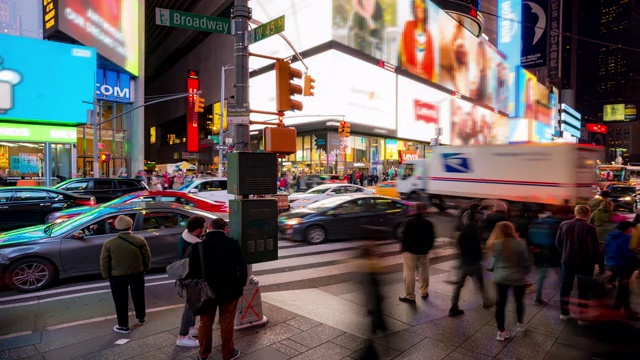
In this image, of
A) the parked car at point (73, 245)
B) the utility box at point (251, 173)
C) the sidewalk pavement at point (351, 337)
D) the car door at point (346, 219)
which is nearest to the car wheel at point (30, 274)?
the parked car at point (73, 245)

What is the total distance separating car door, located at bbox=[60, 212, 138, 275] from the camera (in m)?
7.14

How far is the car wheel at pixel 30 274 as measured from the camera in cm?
677

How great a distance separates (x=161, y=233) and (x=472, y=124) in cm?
6791

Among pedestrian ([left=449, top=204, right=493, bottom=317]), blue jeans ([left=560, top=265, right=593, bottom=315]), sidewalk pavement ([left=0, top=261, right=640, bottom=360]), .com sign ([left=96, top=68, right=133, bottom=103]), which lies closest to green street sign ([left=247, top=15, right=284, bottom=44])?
sidewalk pavement ([left=0, top=261, right=640, bottom=360])

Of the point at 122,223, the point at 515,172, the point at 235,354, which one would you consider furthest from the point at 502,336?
the point at 515,172

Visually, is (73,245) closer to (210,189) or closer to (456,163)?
(210,189)

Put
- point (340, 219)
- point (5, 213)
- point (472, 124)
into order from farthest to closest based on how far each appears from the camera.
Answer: point (472, 124), point (5, 213), point (340, 219)

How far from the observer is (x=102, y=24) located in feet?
120

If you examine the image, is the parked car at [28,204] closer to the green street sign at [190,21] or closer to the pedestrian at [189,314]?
the green street sign at [190,21]

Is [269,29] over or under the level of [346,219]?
over

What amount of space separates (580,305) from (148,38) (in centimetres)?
10866

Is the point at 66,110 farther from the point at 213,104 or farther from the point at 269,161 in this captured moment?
the point at 213,104

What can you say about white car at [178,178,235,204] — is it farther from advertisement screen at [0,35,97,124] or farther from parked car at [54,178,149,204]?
advertisement screen at [0,35,97,124]

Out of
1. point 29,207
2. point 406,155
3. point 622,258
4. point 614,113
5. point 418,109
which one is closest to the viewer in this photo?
point 622,258
